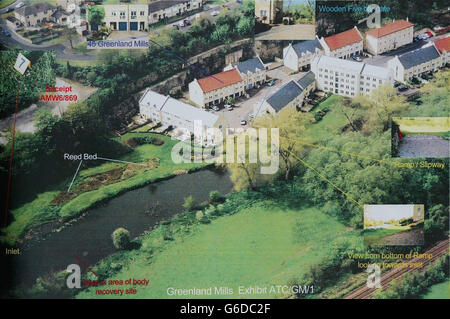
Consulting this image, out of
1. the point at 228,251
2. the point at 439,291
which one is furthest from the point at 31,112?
the point at 439,291

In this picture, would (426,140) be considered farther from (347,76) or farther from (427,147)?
(347,76)

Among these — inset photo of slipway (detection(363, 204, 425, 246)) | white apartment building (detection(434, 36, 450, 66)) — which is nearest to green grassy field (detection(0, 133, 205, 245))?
inset photo of slipway (detection(363, 204, 425, 246))

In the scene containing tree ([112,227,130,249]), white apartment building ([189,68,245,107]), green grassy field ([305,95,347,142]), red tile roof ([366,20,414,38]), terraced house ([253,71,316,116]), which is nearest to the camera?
tree ([112,227,130,249])

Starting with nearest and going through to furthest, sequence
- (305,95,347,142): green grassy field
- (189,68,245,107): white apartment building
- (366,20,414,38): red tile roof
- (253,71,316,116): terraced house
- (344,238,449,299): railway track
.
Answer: (344,238,449,299): railway track
(305,95,347,142): green grassy field
(253,71,316,116): terraced house
(189,68,245,107): white apartment building
(366,20,414,38): red tile roof

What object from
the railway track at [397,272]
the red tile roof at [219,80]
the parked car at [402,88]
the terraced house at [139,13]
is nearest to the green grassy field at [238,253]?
the railway track at [397,272]

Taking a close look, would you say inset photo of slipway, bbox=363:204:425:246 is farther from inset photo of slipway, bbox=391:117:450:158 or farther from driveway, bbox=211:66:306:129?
driveway, bbox=211:66:306:129
